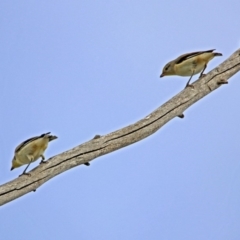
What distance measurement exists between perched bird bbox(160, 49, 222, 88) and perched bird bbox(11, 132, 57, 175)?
2042 millimetres

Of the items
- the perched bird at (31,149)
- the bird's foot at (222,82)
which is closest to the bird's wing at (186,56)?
the bird's foot at (222,82)

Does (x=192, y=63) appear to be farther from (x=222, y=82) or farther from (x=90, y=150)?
(x=90, y=150)

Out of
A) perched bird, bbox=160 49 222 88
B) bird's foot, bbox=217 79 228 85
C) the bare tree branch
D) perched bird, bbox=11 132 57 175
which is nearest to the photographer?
the bare tree branch

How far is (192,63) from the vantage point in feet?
21.9

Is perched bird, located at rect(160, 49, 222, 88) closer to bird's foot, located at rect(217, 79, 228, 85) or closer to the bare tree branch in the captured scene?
bird's foot, located at rect(217, 79, 228, 85)

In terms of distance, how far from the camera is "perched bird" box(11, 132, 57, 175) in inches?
264

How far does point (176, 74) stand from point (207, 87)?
1.21m

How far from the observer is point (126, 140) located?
560 cm

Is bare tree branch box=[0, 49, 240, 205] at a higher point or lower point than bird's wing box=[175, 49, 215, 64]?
lower

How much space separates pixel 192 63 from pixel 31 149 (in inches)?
100

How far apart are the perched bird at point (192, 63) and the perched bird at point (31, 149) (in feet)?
6.70

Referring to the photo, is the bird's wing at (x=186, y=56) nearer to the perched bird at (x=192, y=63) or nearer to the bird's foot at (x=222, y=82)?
the perched bird at (x=192, y=63)

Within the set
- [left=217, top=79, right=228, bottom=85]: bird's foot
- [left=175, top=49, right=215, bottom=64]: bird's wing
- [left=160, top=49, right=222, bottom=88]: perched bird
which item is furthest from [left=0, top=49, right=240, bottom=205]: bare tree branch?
[left=175, top=49, right=215, bottom=64]: bird's wing

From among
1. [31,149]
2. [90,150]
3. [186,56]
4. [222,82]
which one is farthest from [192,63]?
[31,149]
